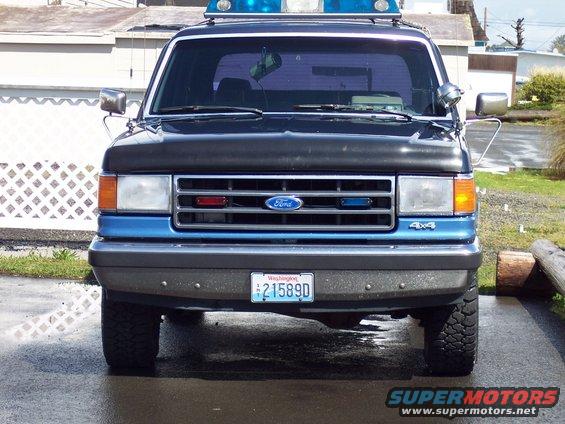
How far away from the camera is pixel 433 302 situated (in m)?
6.12

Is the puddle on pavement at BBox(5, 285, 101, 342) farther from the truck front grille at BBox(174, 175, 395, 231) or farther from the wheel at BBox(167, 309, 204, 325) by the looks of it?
the truck front grille at BBox(174, 175, 395, 231)

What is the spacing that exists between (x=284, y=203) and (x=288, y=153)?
0.87 feet

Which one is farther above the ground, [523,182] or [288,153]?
[288,153]

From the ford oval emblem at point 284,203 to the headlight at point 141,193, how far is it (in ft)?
1.76

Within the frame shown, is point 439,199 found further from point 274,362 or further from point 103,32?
point 103,32

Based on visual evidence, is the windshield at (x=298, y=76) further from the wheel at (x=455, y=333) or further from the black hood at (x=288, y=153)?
the wheel at (x=455, y=333)

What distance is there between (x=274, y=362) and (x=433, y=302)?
1341mm

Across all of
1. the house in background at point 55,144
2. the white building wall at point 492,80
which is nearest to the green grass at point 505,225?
the house in background at point 55,144

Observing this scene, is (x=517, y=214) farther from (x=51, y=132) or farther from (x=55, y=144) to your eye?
(x=51, y=132)

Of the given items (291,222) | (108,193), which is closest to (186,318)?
(108,193)

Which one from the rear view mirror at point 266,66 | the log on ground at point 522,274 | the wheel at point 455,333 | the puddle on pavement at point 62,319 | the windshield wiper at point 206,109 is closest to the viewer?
the wheel at point 455,333

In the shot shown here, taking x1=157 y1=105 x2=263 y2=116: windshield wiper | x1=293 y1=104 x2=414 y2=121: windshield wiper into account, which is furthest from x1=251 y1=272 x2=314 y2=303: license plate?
x1=293 y1=104 x2=414 y2=121: windshield wiper

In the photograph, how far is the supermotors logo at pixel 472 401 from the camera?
19.7ft

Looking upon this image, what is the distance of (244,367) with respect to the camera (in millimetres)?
6910
